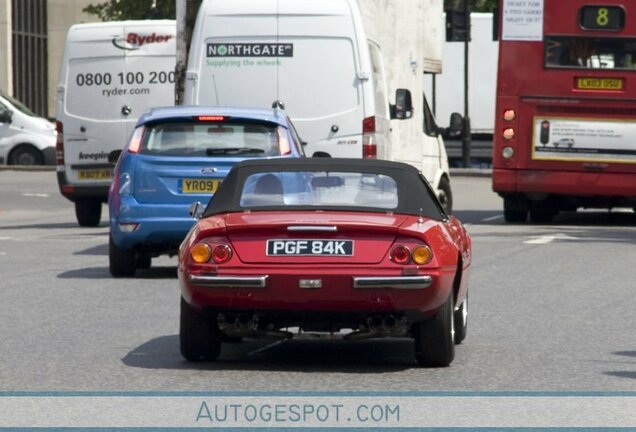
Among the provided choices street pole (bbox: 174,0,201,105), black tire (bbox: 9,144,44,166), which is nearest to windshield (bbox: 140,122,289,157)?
street pole (bbox: 174,0,201,105)

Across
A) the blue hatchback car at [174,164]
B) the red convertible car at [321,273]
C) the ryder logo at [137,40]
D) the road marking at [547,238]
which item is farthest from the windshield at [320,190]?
the ryder logo at [137,40]

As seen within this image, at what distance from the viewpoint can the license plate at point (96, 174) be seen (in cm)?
2461

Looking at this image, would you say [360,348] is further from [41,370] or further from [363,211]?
[41,370]

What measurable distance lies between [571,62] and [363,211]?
50.5 feet

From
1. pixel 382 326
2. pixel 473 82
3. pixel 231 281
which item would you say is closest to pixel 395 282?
pixel 382 326

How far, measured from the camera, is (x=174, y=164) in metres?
16.1

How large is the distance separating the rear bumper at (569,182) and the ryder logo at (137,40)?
200 inches

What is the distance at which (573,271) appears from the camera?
1741cm

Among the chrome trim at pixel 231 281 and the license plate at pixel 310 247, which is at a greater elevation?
the license plate at pixel 310 247

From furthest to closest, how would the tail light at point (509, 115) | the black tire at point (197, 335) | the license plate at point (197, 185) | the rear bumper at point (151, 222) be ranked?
1. the tail light at point (509, 115)
2. the license plate at point (197, 185)
3. the rear bumper at point (151, 222)
4. the black tire at point (197, 335)

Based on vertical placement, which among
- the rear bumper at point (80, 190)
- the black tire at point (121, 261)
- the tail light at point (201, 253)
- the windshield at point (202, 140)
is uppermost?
the tail light at point (201, 253)

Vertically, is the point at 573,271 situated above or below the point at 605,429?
below

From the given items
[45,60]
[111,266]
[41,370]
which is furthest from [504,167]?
[45,60]

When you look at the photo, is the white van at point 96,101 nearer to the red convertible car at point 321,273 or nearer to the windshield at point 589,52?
the windshield at point 589,52
